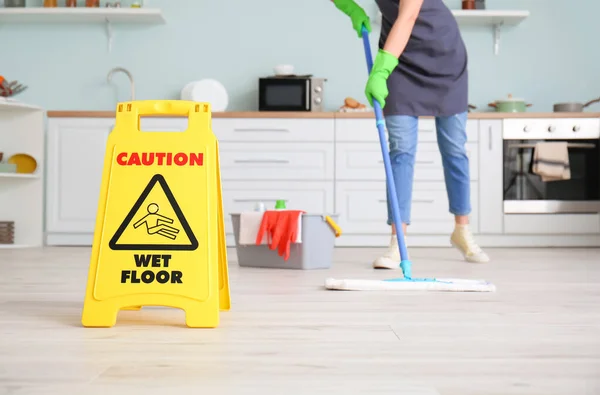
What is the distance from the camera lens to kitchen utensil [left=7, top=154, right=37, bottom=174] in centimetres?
437

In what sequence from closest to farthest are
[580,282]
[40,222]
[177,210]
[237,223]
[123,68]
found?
[177,210] → [580,282] → [237,223] → [40,222] → [123,68]

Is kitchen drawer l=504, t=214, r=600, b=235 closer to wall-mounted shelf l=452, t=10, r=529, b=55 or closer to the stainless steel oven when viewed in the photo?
the stainless steel oven

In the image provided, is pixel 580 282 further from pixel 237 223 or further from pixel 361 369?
pixel 361 369

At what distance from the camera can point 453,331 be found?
1411 mm

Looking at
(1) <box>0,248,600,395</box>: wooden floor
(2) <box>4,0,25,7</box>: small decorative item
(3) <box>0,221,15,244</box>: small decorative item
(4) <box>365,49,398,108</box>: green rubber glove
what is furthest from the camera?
(2) <box>4,0,25,7</box>: small decorative item

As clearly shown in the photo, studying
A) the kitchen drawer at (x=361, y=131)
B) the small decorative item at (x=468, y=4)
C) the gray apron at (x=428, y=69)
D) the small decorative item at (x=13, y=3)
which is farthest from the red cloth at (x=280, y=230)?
the small decorative item at (x=13, y=3)

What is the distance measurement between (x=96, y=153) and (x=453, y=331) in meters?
3.36

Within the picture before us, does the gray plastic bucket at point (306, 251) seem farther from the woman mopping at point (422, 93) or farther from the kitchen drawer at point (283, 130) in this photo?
the kitchen drawer at point (283, 130)

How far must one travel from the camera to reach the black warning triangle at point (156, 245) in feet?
4.92

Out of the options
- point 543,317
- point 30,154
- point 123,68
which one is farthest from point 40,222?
point 543,317

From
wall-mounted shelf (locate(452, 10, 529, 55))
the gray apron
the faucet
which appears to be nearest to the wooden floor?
the gray apron

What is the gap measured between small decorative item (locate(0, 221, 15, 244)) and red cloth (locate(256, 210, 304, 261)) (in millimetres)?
1981

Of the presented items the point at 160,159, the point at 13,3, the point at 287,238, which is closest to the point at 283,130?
the point at 287,238

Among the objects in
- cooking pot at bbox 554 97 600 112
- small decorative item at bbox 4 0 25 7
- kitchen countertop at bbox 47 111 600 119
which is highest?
small decorative item at bbox 4 0 25 7
